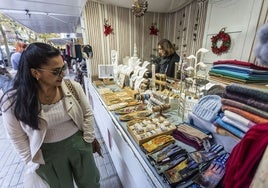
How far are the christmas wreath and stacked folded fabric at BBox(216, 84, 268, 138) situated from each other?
4.41ft

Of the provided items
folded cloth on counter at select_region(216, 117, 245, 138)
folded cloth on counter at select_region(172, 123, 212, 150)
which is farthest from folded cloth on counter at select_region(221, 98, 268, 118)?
folded cloth on counter at select_region(172, 123, 212, 150)

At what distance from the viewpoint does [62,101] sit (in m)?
1.01

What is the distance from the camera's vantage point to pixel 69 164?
3.59 feet

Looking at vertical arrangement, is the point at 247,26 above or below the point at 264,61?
above

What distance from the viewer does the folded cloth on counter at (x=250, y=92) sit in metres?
0.54

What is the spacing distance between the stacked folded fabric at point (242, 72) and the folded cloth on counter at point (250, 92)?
138 millimetres

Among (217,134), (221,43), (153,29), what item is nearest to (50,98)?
(217,134)

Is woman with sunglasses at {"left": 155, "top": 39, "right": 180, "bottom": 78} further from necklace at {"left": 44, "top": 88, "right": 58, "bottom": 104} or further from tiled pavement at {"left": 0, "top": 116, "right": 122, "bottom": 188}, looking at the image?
tiled pavement at {"left": 0, "top": 116, "right": 122, "bottom": 188}

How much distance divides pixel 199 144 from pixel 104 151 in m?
1.61

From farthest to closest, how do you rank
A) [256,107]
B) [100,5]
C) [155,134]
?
[100,5]
[155,134]
[256,107]

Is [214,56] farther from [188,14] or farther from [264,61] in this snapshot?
[264,61]

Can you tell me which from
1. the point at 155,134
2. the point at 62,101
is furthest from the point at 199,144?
the point at 62,101

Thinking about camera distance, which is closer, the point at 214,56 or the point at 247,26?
the point at 247,26

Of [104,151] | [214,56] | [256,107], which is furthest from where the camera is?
[104,151]
